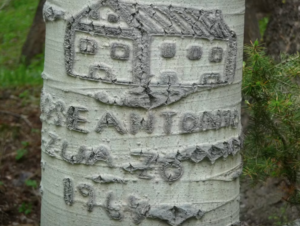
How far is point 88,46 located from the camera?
1.93 metres

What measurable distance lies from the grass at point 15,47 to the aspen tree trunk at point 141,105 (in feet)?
12.6

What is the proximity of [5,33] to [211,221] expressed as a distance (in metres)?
6.20

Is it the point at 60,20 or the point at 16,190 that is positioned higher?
the point at 60,20

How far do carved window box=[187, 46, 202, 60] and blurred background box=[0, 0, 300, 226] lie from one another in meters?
0.41

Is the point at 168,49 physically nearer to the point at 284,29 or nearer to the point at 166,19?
the point at 166,19

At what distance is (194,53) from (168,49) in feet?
0.32

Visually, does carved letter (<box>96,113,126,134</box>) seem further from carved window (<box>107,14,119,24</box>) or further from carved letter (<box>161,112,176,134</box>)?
carved window (<box>107,14,119,24</box>)

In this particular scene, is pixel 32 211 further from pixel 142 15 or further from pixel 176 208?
pixel 142 15

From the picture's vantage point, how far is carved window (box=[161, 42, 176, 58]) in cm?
190

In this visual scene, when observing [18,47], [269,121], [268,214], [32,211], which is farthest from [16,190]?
[18,47]

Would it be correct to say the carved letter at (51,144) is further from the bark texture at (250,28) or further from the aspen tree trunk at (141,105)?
the bark texture at (250,28)

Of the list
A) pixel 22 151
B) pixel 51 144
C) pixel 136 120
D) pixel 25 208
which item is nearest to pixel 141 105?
pixel 136 120

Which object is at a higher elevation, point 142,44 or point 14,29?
point 142,44

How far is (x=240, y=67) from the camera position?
7.05 feet
